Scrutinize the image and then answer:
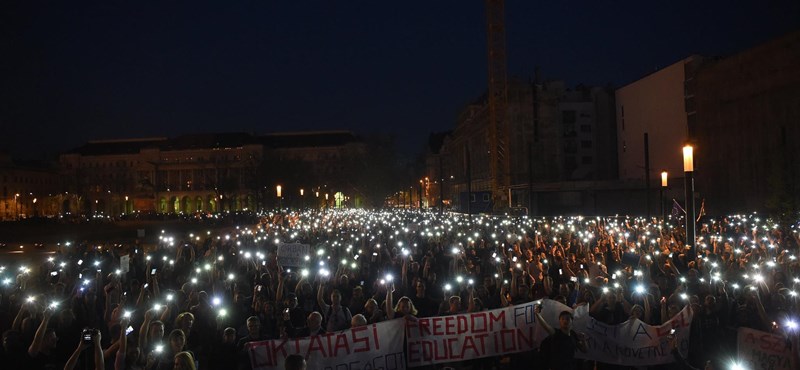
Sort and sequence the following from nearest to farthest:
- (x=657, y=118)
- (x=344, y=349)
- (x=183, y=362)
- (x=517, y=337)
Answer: (x=183, y=362) → (x=344, y=349) → (x=517, y=337) → (x=657, y=118)

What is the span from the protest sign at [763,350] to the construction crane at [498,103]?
56.7 meters

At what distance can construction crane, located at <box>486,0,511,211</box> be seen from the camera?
225 feet

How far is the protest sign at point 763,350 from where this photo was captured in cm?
714

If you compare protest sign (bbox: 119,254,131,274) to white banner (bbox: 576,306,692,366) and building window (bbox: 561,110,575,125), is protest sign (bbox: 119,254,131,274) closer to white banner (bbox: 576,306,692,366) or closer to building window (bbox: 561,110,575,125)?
white banner (bbox: 576,306,692,366)

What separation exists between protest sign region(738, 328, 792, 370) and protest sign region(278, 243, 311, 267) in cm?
872

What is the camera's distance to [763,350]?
7395 millimetres

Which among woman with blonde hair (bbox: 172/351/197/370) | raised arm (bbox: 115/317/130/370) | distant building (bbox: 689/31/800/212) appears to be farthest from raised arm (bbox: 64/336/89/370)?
distant building (bbox: 689/31/800/212)

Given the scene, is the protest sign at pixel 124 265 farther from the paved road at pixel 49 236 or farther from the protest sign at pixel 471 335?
the paved road at pixel 49 236

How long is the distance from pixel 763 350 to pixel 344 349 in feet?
16.3

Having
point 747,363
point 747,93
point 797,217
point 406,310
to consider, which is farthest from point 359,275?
point 747,93

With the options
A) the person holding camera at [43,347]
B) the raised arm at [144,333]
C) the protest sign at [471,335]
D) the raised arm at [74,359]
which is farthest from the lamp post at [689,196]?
the person holding camera at [43,347]

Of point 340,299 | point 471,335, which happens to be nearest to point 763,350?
point 471,335

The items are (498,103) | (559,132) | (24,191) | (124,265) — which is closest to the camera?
(124,265)

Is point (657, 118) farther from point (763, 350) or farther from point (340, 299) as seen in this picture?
point (763, 350)
